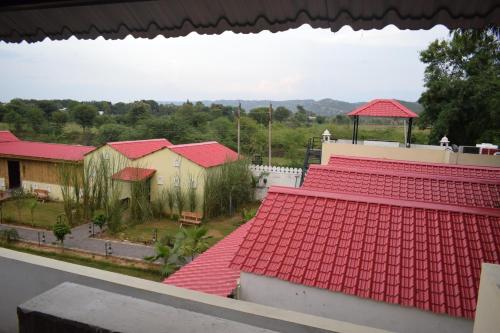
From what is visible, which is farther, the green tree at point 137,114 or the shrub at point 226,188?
the green tree at point 137,114

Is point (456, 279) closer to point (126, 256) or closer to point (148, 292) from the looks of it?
point (148, 292)

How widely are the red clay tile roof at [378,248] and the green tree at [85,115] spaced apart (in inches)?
1127

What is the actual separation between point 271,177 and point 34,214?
966 centimetres

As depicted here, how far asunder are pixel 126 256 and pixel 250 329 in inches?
390

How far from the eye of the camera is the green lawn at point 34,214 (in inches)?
498

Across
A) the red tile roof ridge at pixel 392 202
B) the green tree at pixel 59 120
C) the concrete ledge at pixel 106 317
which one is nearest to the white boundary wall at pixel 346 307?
the red tile roof ridge at pixel 392 202

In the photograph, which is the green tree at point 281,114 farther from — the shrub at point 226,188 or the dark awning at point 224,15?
the dark awning at point 224,15

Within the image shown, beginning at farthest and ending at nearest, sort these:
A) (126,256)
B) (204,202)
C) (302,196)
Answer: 1. (204,202)
2. (126,256)
3. (302,196)

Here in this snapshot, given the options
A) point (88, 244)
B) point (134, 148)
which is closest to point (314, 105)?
point (134, 148)

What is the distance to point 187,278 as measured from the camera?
5.08 metres

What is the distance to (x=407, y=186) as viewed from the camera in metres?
6.01

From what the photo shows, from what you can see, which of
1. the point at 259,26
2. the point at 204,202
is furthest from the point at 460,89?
the point at 259,26

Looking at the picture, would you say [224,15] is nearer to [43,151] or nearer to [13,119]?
[43,151]

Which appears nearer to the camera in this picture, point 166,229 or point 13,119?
point 166,229
